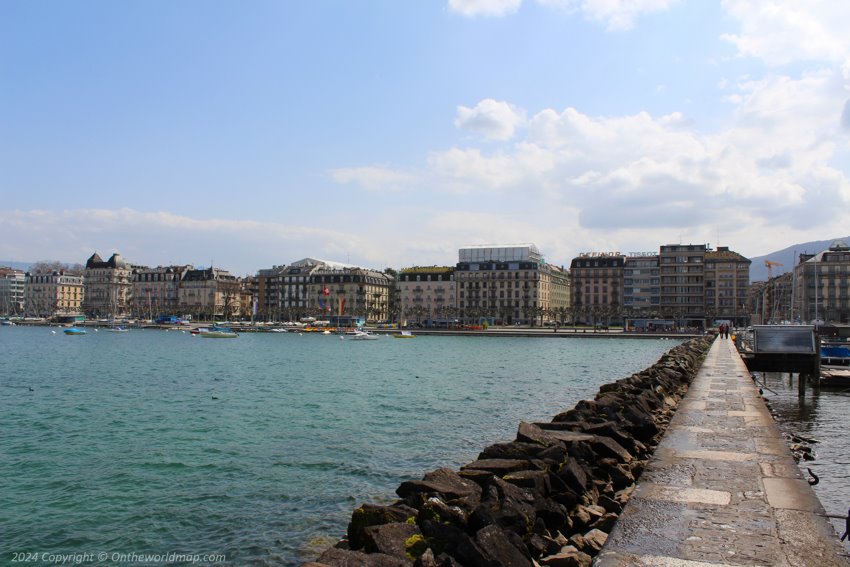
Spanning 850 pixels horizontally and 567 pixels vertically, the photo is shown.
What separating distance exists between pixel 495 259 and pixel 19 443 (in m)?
170

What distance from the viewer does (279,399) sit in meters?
37.7

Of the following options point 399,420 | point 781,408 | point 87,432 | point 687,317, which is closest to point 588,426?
point 399,420

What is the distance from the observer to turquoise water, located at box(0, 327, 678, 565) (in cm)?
1470

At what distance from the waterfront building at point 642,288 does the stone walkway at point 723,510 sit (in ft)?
515

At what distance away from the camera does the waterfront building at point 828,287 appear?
476 feet

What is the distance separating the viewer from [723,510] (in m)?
11.0

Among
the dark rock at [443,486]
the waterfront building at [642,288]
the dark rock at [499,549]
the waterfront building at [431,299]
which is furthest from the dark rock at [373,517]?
the waterfront building at [431,299]

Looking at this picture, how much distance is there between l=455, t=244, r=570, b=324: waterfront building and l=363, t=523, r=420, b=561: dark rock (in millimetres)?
171453

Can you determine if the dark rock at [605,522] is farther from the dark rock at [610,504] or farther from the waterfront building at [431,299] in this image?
the waterfront building at [431,299]

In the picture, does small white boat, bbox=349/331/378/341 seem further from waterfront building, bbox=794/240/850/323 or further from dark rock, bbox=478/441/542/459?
dark rock, bbox=478/441/542/459

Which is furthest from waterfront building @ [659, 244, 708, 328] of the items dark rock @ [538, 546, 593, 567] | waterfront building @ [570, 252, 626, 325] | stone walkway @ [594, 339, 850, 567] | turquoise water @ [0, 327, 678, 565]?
dark rock @ [538, 546, 593, 567]

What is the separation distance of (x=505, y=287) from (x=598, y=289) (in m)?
24.1

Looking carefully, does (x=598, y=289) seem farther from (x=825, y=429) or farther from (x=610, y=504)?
(x=610, y=504)

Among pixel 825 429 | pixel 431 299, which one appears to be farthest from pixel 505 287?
pixel 825 429
